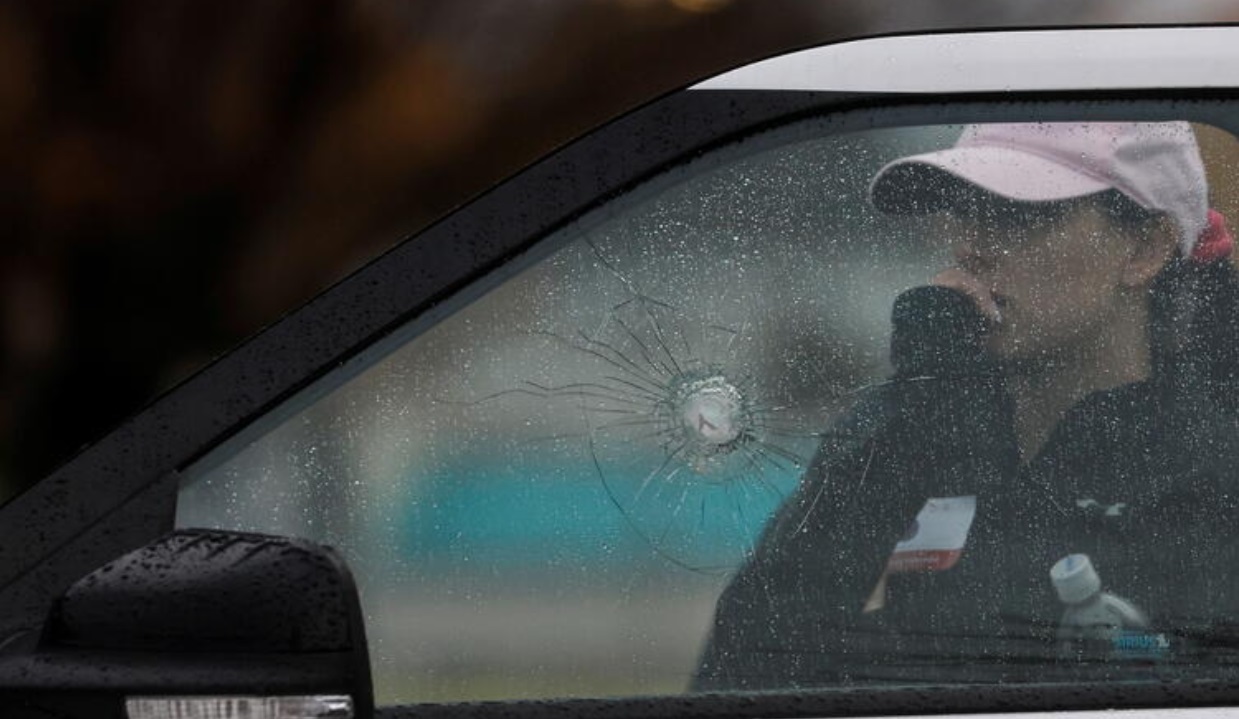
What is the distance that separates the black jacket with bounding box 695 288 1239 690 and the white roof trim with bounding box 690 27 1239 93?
0.21m

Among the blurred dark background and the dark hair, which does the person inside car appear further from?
the blurred dark background

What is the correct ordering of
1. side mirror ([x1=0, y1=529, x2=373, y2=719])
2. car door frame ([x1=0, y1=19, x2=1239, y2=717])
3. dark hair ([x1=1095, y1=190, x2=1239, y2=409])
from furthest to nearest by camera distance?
1. dark hair ([x1=1095, y1=190, x2=1239, y2=409])
2. car door frame ([x1=0, y1=19, x2=1239, y2=717])
3. side mirror ([x1=0, y1=529, x2=373, y2=719])

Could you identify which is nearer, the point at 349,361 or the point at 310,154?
the point at 349,361

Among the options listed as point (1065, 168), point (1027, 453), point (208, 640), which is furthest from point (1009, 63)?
point (208, 640)

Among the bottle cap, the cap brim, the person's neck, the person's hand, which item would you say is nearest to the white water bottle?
the bottle cap

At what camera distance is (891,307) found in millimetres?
1941

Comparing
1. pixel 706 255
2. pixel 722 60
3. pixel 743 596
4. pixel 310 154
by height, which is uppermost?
pixel 310 154

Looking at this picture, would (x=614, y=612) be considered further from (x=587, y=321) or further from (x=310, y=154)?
(x=310, y=154)

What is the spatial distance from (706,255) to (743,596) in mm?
317

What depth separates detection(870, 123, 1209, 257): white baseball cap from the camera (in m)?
1.96

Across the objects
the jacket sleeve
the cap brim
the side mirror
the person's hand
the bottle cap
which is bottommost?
the side mirror

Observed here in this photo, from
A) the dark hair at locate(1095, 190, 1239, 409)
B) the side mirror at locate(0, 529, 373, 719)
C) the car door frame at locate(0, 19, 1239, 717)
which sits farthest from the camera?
the dark hair at locate(1095, 190, 1239, 409)

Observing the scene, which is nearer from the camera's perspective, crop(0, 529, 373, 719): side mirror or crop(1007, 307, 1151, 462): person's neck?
crop(0, 529, 373, 719): side mirror

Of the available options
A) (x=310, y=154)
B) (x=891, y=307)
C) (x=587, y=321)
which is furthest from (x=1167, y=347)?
(x=310, y=154)
